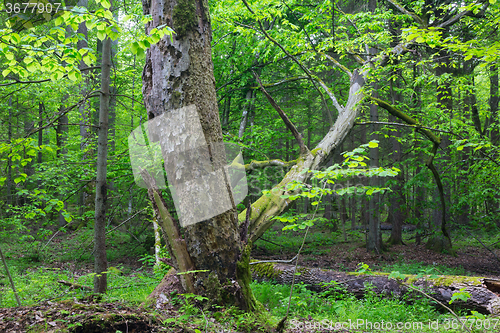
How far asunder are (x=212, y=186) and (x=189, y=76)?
1.20 m

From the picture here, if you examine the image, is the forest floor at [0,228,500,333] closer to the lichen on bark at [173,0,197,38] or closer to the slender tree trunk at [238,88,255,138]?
the lichen on bark at [173,0,197,38]

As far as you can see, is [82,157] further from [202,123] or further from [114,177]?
[202,123]

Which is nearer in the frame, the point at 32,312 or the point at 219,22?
the point at 32,312

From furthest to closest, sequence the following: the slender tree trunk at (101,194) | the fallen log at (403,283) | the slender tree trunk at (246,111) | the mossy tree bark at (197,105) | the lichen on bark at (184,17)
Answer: the slender tree trunk at (246,111)
the fallen log at (403,283)
the slender tree trunk at (101,194)
the lichen on bark at (184,17)
the mossy tree bark at (197,105)

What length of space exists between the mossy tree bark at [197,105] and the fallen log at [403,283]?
6.39ft

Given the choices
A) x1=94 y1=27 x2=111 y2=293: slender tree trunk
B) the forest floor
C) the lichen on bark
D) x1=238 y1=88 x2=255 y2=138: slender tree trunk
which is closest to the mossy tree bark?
the lichen on bark

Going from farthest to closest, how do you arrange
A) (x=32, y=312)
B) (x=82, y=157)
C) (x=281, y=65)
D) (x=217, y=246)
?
(x=281, y=65) < (x=82, y=157) < (x=217, y=246) < (x=32, y=312)

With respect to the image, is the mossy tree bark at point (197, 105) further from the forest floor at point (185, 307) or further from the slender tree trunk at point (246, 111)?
the slender tree trunk at point (246, 111)

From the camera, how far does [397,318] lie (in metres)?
4.06

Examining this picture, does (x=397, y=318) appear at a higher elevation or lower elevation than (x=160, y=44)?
lower

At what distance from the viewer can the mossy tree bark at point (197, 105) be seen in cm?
290

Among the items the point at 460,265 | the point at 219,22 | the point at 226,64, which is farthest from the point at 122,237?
the point at 460,265

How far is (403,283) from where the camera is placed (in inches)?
151

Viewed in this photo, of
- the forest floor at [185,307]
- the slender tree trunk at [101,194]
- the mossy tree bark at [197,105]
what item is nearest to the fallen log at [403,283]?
the forest floor at [185,307]
